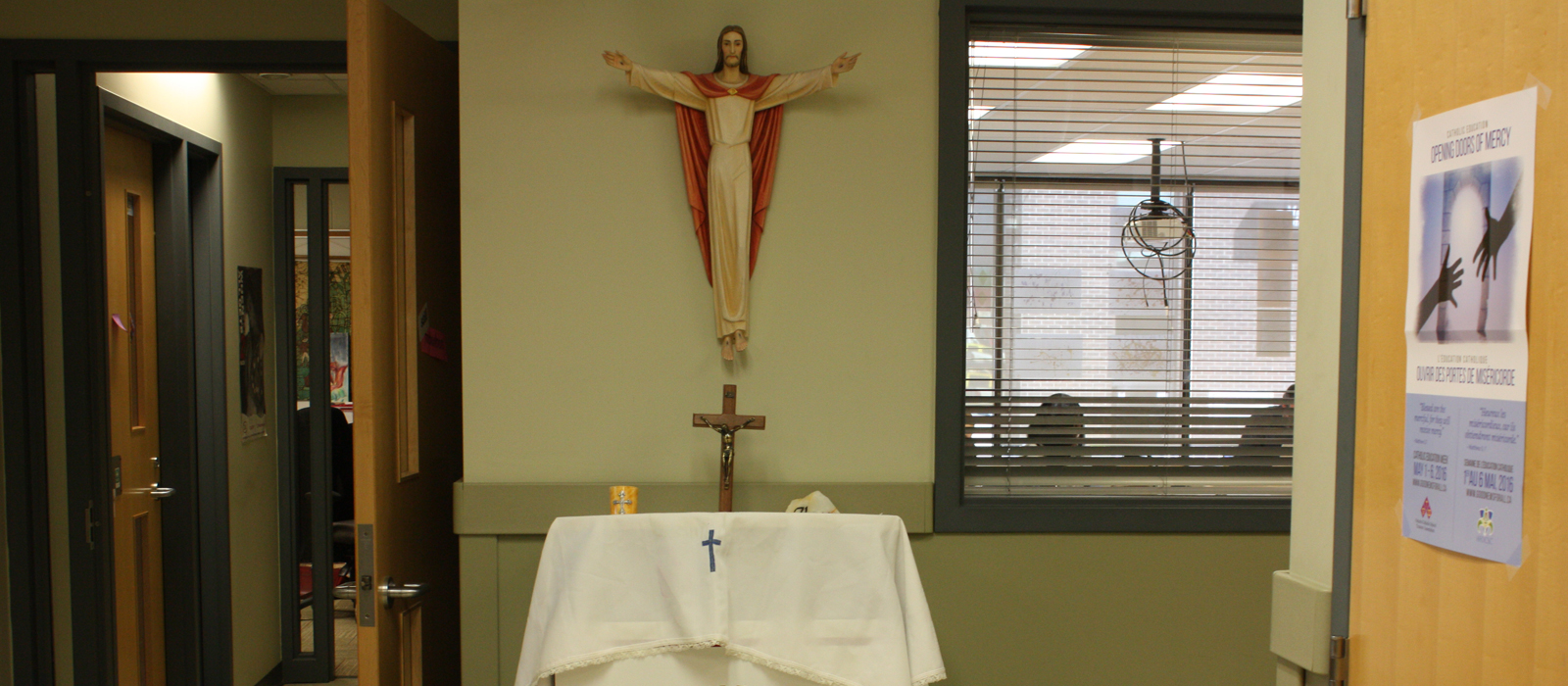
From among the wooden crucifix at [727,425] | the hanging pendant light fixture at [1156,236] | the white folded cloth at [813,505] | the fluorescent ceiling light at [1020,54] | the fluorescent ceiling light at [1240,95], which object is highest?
the fluorescent ceiling light at [1020,54]

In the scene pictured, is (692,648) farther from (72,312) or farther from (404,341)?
(72,312)

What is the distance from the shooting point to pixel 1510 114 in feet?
3.02

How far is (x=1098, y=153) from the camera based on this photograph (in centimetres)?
222

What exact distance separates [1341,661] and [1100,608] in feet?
3.39

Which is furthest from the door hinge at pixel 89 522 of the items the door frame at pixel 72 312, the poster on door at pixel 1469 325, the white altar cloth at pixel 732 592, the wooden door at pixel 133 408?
the poster on door at pixel 1469 325

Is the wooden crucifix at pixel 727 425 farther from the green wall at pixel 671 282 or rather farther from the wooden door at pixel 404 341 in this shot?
the wooden door at pixel 404 341

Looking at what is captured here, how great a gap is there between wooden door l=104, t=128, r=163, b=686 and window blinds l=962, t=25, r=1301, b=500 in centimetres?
265

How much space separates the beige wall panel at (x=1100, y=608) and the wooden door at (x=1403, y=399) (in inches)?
40.0

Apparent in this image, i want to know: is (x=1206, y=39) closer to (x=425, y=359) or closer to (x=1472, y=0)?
(x=1472, y=0)

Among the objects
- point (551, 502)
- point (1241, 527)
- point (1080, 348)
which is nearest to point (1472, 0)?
point (1080, 348)

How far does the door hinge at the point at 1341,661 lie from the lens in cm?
115

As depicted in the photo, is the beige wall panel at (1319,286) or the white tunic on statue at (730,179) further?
the white tunic on statue at (730,179)

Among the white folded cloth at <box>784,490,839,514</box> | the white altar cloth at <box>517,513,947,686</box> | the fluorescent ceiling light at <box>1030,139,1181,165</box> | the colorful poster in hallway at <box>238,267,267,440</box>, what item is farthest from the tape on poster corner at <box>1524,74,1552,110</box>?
the colorful poster in hallway at <box>238,267,267,440</box>

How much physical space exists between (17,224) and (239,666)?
6.18 ft
